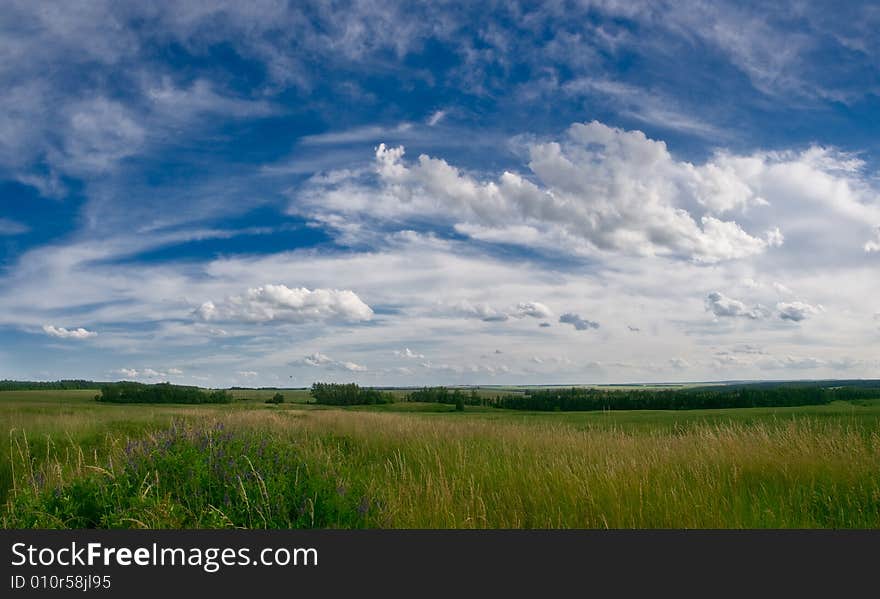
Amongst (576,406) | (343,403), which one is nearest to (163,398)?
(343,403)

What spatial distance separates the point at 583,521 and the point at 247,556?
3.52m

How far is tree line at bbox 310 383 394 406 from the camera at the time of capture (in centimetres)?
10144

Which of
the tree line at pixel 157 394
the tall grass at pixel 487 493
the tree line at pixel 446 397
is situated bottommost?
the tree line at pixel 446 397

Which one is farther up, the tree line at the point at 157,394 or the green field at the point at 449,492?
the green field at the point at 449,492

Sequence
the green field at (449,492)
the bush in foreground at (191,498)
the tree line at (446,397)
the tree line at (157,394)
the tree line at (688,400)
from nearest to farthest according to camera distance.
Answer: the bush in foreground at (191,498), the green field at (449,492), the tree line at (688,400), the tree line at (157,394), the tree line at (446,397)

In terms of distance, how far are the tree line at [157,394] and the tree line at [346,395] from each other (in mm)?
16264

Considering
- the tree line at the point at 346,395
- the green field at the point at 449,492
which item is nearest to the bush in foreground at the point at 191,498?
the green field at the point at 449,492

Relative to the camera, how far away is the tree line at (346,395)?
333ft

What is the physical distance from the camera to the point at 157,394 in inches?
3728

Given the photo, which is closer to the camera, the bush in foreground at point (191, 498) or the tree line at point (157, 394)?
the bush in foreground at point (191, 498)

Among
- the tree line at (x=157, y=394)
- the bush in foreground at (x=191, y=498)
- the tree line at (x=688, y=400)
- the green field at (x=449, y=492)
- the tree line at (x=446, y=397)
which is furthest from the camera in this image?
the tree line at (x=446, y=397)

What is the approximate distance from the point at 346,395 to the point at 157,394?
31.8 meters

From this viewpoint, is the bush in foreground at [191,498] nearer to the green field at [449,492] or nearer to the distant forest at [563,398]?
the green field at [449,492]

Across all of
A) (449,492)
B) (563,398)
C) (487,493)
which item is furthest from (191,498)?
(563,398)
